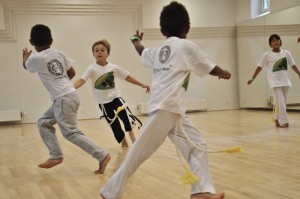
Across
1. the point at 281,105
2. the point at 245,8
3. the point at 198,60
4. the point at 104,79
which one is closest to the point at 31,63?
the point at 104,79

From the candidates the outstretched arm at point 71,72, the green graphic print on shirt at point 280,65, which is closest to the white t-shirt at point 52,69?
the outstretched arm at point 71,72

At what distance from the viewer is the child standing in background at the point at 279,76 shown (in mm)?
6305

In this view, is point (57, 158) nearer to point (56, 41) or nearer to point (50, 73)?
point (50, 73)

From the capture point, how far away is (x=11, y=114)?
969cm

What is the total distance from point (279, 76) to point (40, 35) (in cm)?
419

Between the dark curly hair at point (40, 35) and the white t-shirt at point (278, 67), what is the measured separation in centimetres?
407

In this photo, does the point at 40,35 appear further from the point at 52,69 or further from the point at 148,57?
the point at 148,57

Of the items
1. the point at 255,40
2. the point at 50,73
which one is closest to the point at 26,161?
the point at 50,73

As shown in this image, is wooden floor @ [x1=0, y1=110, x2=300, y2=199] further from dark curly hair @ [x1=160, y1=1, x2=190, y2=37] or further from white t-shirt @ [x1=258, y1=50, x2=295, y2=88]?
white t-shirt @ [x1=258, y1=50, x2=295, y2=88]

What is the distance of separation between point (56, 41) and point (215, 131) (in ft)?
18.0

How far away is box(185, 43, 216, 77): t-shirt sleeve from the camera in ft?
7.22


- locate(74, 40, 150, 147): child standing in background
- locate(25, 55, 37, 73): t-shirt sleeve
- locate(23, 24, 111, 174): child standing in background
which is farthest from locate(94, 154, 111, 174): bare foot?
locate(74, 40, 150, 147): child standing in background

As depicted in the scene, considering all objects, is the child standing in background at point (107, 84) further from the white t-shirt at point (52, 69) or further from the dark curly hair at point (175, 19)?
the dark curly hair at point (175, 19)

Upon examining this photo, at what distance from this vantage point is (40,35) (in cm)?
345
